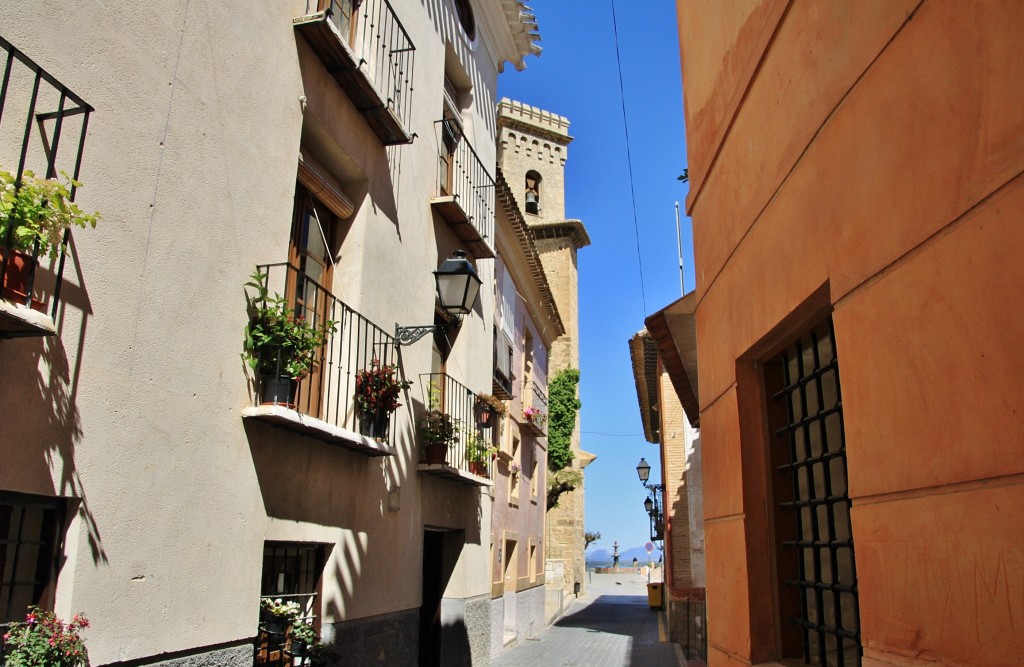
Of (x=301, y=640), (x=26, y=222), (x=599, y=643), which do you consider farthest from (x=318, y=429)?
(x=599, y=643)

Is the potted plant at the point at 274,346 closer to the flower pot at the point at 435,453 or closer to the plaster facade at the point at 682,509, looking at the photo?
the flower pot at the point at 435,453

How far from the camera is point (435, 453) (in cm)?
895

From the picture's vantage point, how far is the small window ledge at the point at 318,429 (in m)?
5.43

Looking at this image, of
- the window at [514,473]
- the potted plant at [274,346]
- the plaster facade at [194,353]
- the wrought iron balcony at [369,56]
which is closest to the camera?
the plaster facade at [194,353]

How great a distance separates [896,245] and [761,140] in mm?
1843

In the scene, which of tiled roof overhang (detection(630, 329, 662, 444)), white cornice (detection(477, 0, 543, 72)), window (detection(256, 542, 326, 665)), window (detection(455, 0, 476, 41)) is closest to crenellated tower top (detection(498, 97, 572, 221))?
tiled roof overhang (detection(630, 329, 662, 444))

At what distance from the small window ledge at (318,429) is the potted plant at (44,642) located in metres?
1.84

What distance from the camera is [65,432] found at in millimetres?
3895

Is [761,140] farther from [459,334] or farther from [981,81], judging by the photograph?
[459,334]

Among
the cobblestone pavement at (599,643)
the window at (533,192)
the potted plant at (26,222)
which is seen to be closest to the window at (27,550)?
the potted plant at (26,222)

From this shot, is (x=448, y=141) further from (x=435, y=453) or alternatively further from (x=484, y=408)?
(x=435, y=453)

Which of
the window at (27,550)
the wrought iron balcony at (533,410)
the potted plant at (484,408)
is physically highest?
the wrought iron balcony at (533,410)

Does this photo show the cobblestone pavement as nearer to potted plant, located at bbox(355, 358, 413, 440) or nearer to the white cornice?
potted plant, located at bbox(355, 358, 413, 440)

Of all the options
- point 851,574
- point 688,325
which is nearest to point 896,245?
point 851,574
